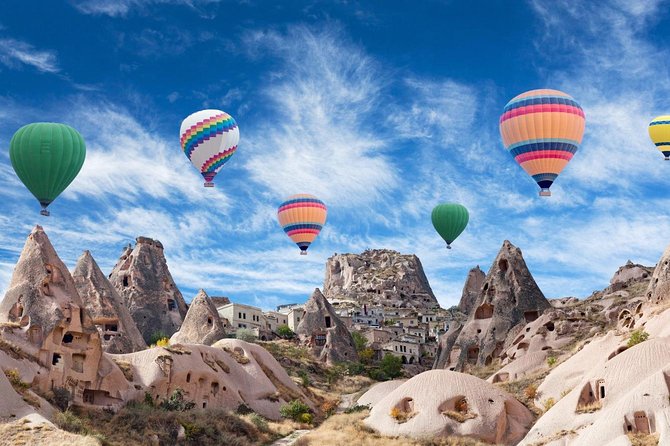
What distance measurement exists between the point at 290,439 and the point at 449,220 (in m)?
55.2

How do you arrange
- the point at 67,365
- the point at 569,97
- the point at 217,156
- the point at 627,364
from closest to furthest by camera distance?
the point at 627,364 < the point at 67,365 < the point at 569,97 < the point at 217,156

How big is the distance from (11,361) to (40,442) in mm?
8447

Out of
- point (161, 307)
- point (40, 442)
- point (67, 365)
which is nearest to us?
point (40, 442)

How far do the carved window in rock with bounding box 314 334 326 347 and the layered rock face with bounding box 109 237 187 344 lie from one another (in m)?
13.6

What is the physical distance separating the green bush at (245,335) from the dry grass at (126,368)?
35.3 metres

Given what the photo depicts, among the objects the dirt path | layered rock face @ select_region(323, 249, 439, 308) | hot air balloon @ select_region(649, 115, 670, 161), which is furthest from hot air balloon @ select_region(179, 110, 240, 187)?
layered rock face @ select_region(323, 249, 439, 308)

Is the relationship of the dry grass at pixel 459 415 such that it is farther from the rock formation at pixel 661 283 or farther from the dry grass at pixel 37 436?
the dry grass at pixel 37 436

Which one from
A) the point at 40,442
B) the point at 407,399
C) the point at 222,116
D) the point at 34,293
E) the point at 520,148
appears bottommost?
the point at 40,442

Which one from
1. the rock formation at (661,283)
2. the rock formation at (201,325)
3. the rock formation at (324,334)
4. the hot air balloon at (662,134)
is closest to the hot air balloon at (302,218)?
the rock formation at (324,334)

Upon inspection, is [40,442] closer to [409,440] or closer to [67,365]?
[67,365]

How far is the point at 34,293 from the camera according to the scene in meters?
52.6

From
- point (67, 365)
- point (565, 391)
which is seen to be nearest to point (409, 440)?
point (565, 391)

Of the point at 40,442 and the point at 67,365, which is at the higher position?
the point at 67,365

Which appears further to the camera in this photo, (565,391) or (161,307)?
(161,307)
